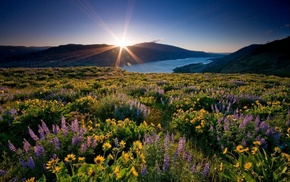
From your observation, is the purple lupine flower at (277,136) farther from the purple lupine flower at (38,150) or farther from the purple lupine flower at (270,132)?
the purple lupine flower at (38,150)

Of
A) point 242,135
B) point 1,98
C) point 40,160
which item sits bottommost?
point 1,98

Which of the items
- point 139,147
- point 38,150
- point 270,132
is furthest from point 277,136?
point 38,150

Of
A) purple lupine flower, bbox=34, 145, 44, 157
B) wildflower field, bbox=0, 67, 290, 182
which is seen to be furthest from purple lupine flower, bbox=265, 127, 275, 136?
purple lupine flower, bbox=34, 145, 44, 157

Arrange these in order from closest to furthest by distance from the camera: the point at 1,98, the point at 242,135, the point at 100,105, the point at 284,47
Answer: the point at 242,135
the point at 100,105
the point at 1,98
the point at 284,47

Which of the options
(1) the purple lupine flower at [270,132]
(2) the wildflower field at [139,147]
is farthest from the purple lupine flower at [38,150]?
(1) the purple lupine flower at [270,132]

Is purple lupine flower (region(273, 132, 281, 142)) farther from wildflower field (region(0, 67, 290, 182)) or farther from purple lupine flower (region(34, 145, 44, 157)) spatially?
purple lupine flower (region(34, 145, 44, 157))

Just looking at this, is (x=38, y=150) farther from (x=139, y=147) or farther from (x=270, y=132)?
(x=270, y=132)

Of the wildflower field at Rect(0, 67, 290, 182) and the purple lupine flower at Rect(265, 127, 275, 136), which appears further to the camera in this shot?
the purple lupine flower at Rect(265, 127, 275, 136)

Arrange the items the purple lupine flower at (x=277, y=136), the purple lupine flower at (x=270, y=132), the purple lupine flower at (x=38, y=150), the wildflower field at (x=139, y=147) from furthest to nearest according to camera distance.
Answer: the purple lupine flower at (x=270, y=132) → the purple lupine flower at (x=277, y=136) → the purple lupine flower at (x=38, y=150) → the wildflower field at (x=139, y=147)

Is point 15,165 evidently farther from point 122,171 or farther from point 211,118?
point 211,118

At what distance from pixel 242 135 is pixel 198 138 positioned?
1.10 metres

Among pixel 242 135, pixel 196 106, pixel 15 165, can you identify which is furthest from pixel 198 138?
pixel 15 165

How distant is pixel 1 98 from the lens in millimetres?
8250

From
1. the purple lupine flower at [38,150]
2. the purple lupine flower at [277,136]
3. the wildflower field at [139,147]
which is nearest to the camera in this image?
the wildflower field at [139,147]
